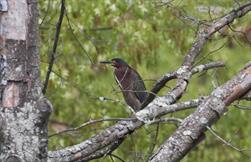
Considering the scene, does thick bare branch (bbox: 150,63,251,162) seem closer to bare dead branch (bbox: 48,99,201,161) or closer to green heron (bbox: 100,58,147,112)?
bare dead branch (bbox: 48,99,201,161)

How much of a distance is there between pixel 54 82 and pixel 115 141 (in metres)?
2.98

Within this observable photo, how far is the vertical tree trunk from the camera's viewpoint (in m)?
2.47

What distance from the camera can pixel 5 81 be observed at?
8.08 ft

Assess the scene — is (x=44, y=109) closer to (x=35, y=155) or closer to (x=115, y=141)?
(x=35, y=155)

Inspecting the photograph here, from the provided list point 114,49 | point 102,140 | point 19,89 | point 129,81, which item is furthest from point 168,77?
point 114,49

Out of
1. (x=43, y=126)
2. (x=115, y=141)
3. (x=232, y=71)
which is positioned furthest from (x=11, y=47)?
(x=232, y=71)

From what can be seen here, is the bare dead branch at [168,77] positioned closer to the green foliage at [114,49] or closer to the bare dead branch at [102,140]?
the bare dead branch at [102,140]

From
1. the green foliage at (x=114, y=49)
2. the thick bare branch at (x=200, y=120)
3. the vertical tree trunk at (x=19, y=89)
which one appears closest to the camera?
the vertical tree trunk at (x=19, y=89)

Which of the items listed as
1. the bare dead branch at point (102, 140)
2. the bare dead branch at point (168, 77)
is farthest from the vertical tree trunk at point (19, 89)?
the bare dead branch at point (168, 77)

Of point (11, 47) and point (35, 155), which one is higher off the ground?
point (11, 47)

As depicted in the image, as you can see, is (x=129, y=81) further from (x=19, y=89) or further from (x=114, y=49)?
(x=19, y=89)

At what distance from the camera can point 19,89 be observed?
2.48 metres

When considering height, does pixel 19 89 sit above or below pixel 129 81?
below

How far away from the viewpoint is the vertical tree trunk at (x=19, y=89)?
2.47 meters
